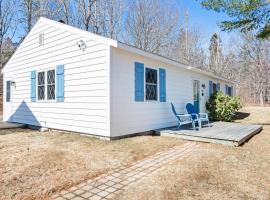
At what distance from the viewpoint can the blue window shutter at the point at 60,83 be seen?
776 centimetres

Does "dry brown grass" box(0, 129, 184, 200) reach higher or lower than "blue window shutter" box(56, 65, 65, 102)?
lower

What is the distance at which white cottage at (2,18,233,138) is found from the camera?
21.5 ft

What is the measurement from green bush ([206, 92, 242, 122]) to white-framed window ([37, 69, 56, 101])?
8.29 m

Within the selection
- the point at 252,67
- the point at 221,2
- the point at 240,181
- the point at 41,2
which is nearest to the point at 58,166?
the point at 240,181

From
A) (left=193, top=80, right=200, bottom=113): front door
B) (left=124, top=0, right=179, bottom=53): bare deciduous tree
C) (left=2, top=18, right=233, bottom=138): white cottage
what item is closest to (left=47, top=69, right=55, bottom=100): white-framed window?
(left=2, top=18, right=233, bottom=138): white cottage

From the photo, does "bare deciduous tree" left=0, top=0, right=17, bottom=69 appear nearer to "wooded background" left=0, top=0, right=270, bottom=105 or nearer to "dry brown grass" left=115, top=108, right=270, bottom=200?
"wooded background" left=0, top=0, right=270, bottom=105

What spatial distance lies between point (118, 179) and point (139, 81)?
4.16m

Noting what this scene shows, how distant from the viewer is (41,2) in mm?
19562

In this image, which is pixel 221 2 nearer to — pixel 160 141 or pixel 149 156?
pixel 160 141

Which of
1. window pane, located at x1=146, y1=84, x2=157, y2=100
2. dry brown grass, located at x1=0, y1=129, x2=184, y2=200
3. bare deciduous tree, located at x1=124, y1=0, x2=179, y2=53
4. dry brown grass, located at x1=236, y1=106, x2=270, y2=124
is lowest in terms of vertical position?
dry brown grass, located at x1=0, y1=129, x2=184, y2=200

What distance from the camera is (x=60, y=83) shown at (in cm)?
780

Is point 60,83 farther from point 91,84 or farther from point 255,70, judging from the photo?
point 255,70

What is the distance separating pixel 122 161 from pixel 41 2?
63.7ft

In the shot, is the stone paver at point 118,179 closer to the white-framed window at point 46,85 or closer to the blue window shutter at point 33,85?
the white-framed window at point 46,85
